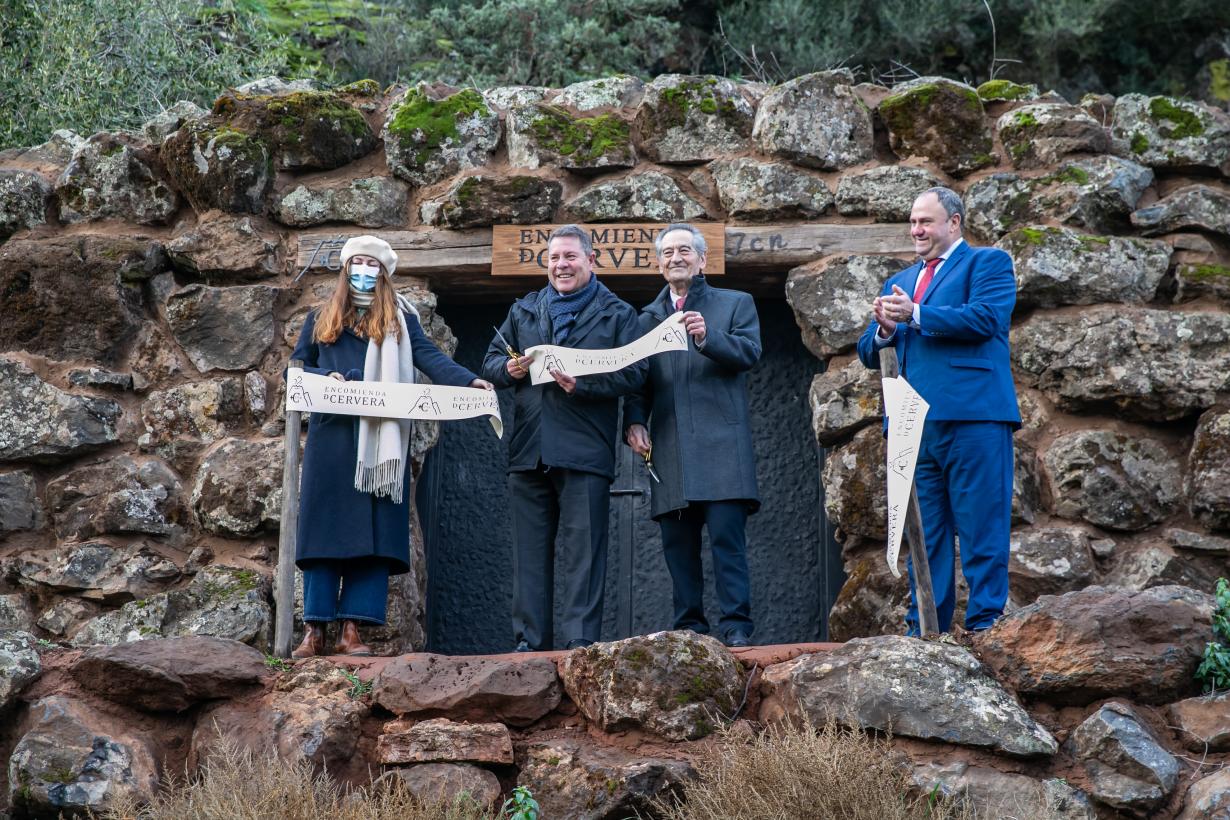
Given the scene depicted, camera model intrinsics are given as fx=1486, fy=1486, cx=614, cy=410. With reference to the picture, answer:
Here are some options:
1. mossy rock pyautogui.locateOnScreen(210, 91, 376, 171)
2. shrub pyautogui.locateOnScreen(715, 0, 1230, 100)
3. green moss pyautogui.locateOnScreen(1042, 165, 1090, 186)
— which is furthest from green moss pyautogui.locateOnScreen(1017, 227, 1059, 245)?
shrub pyautogui.locateOnScreen(715, 0, 1230, 100)

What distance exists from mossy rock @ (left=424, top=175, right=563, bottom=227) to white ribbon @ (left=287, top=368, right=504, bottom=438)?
1512mm

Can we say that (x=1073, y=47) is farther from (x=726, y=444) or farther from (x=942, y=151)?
(x=726, y=444)

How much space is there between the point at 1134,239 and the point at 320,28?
644 cm

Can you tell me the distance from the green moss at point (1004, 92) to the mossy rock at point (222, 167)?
11.4 feet

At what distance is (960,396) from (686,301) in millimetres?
1211

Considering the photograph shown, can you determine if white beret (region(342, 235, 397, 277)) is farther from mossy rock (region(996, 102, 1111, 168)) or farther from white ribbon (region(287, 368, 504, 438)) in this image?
mossy rock (region(996, 102, 1111, 168))

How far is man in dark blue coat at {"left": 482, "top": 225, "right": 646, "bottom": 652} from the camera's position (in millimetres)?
5551

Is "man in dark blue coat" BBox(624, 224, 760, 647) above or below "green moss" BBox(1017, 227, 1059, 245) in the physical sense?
below

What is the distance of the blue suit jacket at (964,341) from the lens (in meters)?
5.15

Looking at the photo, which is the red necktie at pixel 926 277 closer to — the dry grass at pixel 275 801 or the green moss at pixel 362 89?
the dry grass at pixel 275 801

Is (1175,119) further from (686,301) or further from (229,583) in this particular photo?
(229,583)

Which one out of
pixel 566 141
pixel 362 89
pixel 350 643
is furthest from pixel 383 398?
pixel 362 89

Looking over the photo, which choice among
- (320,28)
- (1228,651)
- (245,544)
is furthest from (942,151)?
(320,28)

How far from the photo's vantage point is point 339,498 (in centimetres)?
552
